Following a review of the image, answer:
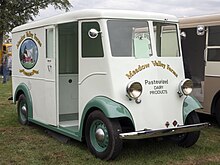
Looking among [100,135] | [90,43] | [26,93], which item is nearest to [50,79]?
[26,93]

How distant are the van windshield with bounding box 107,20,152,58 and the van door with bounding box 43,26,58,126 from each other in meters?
1.44

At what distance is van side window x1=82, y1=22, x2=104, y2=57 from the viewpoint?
5.89 metres

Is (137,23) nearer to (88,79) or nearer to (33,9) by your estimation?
(88,79)

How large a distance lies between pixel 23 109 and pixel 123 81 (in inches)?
132

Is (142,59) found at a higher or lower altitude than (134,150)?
higher

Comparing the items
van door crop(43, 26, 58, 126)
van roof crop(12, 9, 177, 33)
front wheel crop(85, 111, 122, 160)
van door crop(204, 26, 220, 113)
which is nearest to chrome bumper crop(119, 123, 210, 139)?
front wheel crop(85, 111, 122, 160)

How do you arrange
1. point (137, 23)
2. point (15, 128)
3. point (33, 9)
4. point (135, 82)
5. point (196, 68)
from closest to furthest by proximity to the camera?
point (135, 82) < point (137, 23) < point (15, 128) < point (196, 68) < point (33, 9)

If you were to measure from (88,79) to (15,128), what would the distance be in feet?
8.76

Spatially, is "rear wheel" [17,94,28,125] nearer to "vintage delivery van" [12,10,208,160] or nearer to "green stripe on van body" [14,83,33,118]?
"green stripe on van body" [14,83,33,118]

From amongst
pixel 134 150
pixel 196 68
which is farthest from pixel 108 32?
pixel 196 68

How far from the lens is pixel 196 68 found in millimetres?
10234

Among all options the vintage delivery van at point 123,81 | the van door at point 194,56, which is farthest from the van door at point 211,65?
the vintage delivery van at point 123,81

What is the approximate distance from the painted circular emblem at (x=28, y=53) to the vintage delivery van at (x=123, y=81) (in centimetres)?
68

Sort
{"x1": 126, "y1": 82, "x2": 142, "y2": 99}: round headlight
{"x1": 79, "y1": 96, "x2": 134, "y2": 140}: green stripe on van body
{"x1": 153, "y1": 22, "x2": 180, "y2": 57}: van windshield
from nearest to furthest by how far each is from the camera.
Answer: {"x1": 79, "y1": 96, "x2": 134, "y2": 140}: green stripe on van body → {"x1": 126, "y1": 82, "x2": 142, "y2": 99}: round headlight → {"x1": 153, "y1": 22, "x2": 180, "y2": 57}: van windshield
